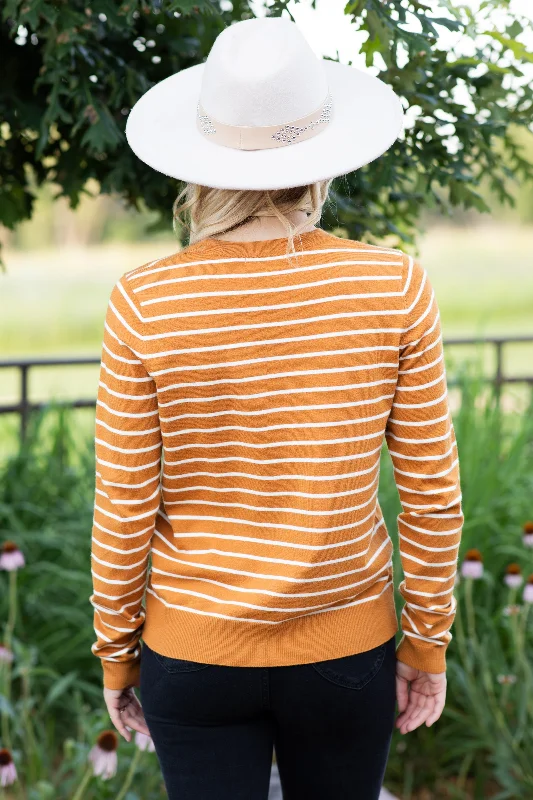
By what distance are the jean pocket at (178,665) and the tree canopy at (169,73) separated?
2.50ft

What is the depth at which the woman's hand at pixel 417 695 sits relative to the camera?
138cm

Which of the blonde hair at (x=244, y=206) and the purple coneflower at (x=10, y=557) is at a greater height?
the blonde hair at (x=244, y=206)

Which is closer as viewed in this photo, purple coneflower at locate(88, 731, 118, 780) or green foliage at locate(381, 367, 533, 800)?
purple coneflower at locate(88, 731, 118, 780)

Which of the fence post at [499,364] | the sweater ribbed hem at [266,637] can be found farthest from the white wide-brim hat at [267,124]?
the fence post at [499,364]

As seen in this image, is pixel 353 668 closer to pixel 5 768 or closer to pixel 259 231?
pixel 259 231

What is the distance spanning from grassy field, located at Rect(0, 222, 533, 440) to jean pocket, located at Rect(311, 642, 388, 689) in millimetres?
16475

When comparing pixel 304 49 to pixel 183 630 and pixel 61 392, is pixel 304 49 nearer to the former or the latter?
pixel 183 630

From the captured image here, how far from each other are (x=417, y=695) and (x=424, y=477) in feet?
1.19

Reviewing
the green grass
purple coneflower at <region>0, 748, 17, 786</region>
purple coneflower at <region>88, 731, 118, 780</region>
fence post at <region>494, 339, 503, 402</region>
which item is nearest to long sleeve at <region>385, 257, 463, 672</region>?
purple coneflower at <region>88, 731, 118, 780</region>

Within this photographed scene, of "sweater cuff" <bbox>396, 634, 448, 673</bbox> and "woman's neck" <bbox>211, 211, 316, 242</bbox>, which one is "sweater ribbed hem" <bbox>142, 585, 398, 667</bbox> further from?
"woman's neck" <bbox>211, 211, 316, 242</bbox>

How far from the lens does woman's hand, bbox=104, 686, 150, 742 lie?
55.7 inches

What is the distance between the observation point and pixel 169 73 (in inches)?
71.9

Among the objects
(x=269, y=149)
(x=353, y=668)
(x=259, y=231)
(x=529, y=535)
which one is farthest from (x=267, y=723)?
(x=529, y=535)

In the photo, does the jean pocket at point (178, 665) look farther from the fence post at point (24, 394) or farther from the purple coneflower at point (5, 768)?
the fence post at point (24, 394)
